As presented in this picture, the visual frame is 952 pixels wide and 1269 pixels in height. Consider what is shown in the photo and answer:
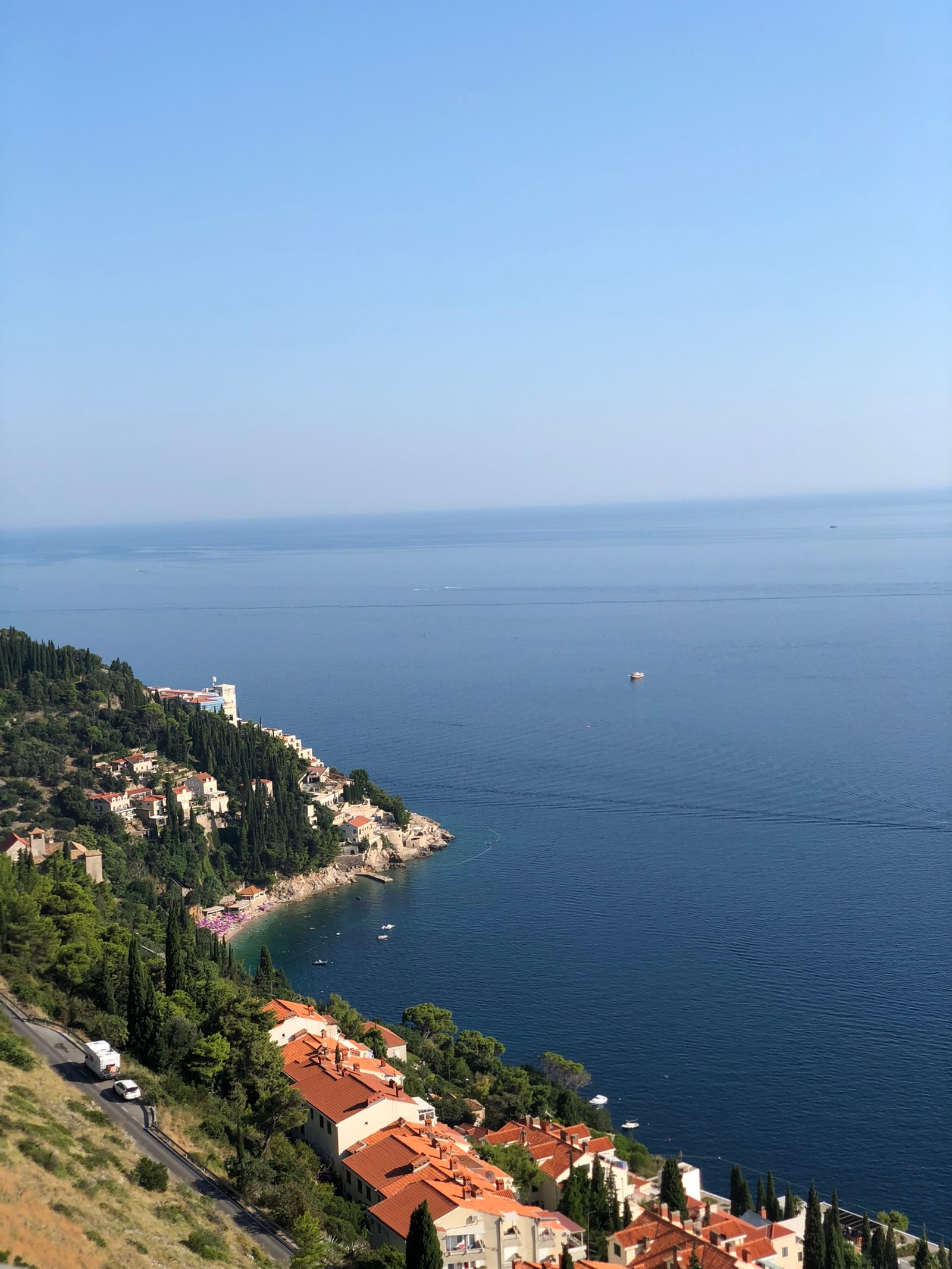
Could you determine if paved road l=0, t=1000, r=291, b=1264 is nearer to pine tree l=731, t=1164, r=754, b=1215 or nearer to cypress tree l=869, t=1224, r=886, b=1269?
pine tree l=731, t=1164, r=754, b=1215

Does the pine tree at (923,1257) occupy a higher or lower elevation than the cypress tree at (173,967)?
lower

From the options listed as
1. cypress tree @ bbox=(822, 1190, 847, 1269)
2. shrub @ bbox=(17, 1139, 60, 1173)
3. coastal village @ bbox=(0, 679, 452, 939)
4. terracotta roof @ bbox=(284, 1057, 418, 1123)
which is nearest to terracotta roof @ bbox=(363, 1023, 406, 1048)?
terracotta roof @ bbox=(284, 1057, 418, 1123)

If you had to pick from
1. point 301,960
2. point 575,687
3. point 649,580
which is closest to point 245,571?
point 649,580

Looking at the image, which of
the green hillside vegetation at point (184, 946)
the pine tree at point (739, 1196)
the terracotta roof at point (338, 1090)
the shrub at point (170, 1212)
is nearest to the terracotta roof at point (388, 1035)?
the green hillside vegetation at point (184, 946)

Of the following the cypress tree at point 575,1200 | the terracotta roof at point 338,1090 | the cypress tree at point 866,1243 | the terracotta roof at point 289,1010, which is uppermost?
the terracotta roof at point 338,1090

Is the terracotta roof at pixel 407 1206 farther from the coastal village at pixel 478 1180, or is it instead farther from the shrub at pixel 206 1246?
the shrub at pixel 206 1246

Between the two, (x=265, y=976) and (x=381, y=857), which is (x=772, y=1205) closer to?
(x=265, y=976)

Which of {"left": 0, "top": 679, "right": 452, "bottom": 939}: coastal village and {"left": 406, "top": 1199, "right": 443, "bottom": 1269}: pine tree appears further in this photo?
{"left": 0, "top": 679, "right": 452, "bottom": 939}: coastal village
